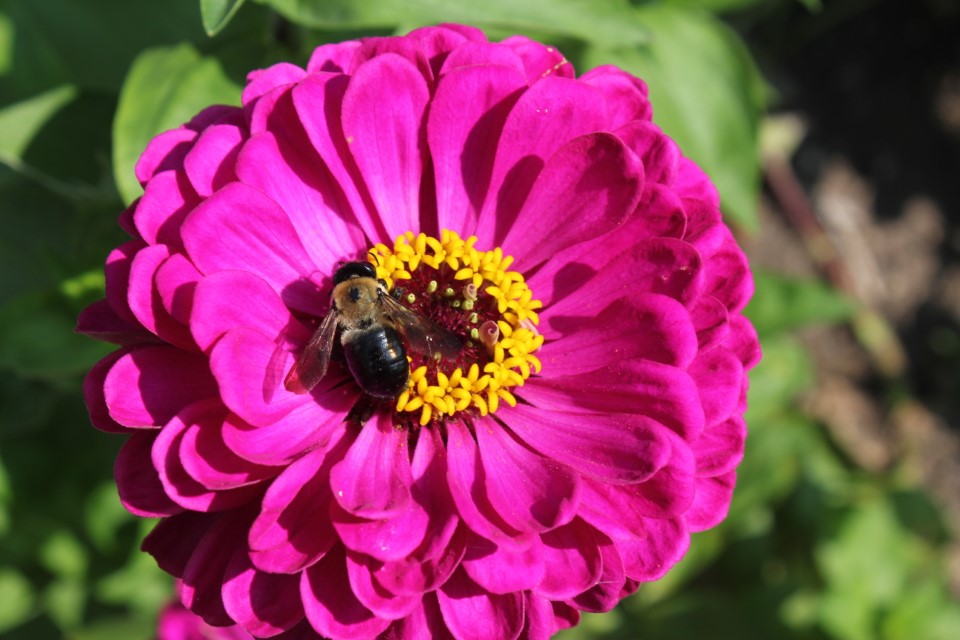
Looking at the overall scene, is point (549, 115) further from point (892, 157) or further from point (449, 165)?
point (892, 157)

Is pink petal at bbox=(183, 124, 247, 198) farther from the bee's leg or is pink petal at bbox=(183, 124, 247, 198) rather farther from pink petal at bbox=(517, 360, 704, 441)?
pink petal at bbox=(517, 360, 704, 441)

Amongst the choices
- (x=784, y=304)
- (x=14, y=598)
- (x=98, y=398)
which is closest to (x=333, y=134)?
(x=98, y=398)

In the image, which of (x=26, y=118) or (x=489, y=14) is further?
(x=26, y=118)

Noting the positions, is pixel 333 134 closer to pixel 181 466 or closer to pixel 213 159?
pixel 213 159

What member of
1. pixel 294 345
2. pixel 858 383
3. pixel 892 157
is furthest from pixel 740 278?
pixel 892 157

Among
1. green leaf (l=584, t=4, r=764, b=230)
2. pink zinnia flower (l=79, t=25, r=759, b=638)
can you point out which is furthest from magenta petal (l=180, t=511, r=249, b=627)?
green leaf (l=584, t=4, r=764, b=230)

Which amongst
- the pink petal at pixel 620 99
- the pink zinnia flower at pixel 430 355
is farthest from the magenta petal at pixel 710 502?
the pink petal at pixel 620 99
